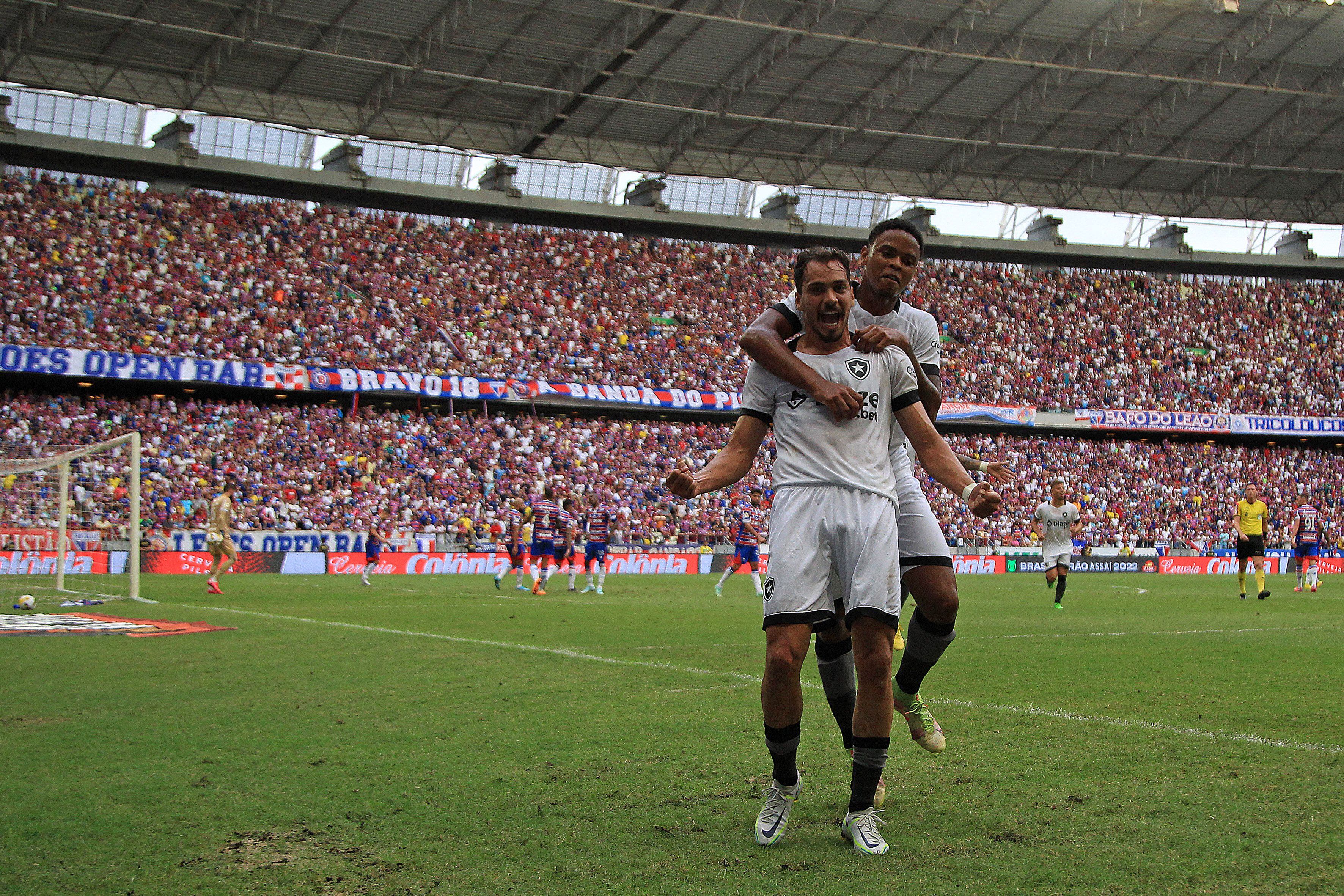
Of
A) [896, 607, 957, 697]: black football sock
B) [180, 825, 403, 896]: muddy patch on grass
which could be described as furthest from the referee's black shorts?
[180, 825, 403, 896]: muddy patch on grass

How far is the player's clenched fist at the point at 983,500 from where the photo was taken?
4.90 meters

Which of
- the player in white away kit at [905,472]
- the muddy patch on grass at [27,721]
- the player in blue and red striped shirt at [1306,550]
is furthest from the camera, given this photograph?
the player in blue and red striped shirt at [1306,550]

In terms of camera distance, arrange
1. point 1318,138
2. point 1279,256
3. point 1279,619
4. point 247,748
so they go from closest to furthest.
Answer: point 247,748
point 1279,619
point 1318,138
point 1279,256

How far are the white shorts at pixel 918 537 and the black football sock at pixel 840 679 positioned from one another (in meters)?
0.55

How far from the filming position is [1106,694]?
28.3ft

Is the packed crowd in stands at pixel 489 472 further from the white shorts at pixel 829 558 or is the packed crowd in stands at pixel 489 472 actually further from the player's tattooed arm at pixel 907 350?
the white shorts at pixel 829 558

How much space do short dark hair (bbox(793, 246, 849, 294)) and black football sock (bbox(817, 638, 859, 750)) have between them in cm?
165

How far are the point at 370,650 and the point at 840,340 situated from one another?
8124mm

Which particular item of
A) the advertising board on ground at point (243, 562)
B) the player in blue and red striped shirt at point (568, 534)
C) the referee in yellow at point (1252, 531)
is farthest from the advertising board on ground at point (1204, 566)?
the advertising board on ground at point (243, 562)

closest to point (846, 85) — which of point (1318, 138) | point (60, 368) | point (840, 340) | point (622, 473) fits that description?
point (622, 473)

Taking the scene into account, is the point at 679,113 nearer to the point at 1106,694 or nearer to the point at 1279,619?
the point at 1279,619

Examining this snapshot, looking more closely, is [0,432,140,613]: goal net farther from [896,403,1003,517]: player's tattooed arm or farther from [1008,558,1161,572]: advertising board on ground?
[1008,558,1161,572]: advertising board on ground

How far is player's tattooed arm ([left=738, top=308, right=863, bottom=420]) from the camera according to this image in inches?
191

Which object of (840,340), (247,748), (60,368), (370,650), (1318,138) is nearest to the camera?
(840,340)
